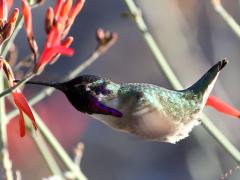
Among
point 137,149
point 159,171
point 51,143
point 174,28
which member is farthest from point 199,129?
point 159,171

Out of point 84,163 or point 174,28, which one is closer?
point 174,28

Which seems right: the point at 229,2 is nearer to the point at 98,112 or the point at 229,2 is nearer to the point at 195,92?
the point at 195,92

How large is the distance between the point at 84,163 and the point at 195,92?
4.67 metres

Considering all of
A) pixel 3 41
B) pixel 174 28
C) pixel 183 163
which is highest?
pixel 3 41

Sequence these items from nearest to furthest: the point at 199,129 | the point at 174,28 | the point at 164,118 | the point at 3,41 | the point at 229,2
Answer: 1. the point at 3,41
2. the point at 164,118
3. the point at 199,129
4. the point at 174,28
5. the point at 229,2

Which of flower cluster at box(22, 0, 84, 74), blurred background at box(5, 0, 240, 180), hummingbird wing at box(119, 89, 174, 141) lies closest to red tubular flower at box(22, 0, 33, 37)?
flower cluster at box(22, 0, 84, 74)

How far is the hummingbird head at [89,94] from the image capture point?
2076 mm

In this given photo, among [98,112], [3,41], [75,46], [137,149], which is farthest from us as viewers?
[75,46]

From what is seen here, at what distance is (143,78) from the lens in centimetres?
708

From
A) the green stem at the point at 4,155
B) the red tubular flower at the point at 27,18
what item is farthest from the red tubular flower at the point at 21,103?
the green stem at the point at 4,155

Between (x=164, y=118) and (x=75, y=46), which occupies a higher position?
(x=164, y=118)

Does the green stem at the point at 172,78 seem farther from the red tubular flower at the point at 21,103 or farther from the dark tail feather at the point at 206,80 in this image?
the red tubular flower at the point at 21,103

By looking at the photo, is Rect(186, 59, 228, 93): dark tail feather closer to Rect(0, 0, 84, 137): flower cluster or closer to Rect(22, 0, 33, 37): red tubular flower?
Rect(0, 0, 84, 137): flower cluster

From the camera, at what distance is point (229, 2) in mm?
5902
